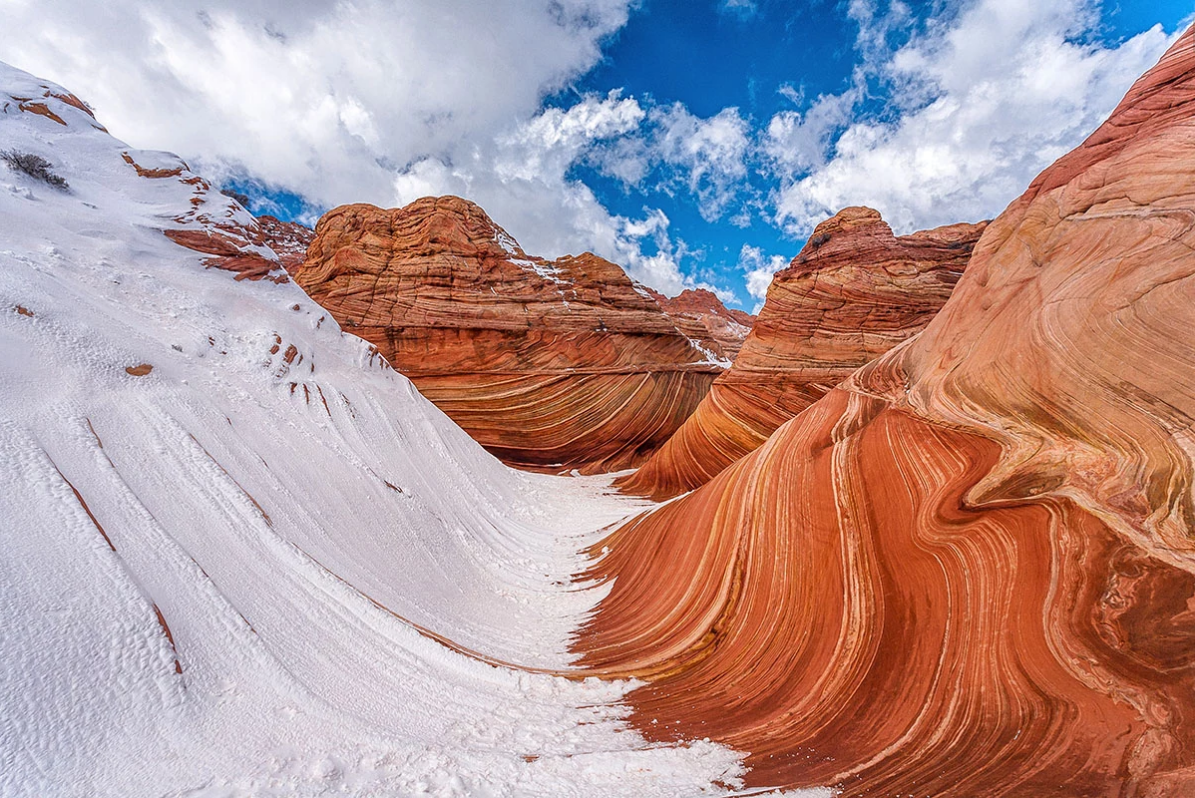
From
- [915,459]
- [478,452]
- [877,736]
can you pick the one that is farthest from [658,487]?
[877,736]

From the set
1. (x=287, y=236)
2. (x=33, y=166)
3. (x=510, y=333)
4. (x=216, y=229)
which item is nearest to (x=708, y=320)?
(x=510, y=333)

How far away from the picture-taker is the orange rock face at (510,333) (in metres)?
12.0

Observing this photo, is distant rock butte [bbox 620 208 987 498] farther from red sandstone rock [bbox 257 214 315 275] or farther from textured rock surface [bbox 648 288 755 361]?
red sandstone rock [bbox 257 214 315 275]

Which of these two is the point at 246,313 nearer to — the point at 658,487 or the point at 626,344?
the point at 658,487

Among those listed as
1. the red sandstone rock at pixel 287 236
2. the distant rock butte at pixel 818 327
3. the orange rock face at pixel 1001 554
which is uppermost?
the red sandstone rock at pixel 287 236

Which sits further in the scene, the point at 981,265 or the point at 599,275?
the point at 599,275

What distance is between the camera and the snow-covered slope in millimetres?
1775

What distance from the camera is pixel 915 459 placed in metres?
3.27

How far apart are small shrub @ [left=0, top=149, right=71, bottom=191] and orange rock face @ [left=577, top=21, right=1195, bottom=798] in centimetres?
938

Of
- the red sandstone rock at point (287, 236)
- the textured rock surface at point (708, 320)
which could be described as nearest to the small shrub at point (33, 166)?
the textured rock surface at point (708, 320)

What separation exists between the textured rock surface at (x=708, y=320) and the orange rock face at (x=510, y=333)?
2439 millimetres

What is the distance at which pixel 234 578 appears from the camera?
8.96 ft

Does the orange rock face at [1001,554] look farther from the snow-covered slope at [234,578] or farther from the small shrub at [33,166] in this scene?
the small shrub at [33,166]

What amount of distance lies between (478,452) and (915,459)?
6.83 meters
